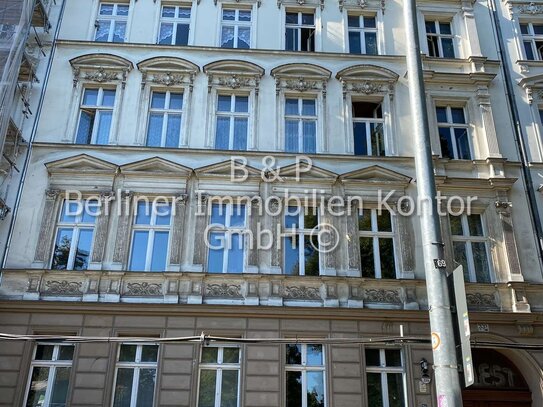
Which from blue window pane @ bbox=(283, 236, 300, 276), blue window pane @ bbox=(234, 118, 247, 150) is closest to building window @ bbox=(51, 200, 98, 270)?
blue window pane @ bbox=(234, 118, 247, 150)

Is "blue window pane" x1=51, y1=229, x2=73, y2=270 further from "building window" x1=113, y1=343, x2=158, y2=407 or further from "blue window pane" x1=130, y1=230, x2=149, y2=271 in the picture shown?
"building window" x1=113, y1=343, x2=158, y2=407

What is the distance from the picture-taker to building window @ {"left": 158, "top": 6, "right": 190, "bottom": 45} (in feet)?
53.6

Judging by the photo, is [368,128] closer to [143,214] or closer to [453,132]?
[453,132]

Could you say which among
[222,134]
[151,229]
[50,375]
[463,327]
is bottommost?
[463,327]

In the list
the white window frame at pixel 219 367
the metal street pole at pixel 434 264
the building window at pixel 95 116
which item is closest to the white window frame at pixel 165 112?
the building window at pixel 95 116

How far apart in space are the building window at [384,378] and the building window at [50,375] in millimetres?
6684

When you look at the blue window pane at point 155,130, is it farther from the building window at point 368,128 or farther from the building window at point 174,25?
the building window at point 368,128

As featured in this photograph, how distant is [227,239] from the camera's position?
13.6 meters

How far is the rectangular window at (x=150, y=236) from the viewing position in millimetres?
13320

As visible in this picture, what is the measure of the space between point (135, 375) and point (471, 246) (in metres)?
8.77

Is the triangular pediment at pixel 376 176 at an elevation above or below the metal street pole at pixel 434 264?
above

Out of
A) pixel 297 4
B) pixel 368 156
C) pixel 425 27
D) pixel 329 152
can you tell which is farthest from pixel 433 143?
pixel 297 4

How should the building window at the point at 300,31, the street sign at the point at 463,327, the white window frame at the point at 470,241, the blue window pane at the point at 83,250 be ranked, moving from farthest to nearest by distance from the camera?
1. the building window at the point at 300,31
2. the white window frame at the point at 470,241
3. the blue window pane at the point at 83,250
4. the street sign at the point at 463,327

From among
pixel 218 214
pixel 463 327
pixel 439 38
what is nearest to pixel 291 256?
pixel 218 214
